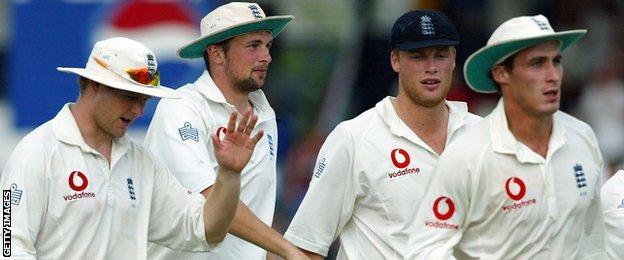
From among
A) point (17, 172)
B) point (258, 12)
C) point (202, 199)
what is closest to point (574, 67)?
point (258, 12)

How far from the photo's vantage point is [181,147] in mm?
9875

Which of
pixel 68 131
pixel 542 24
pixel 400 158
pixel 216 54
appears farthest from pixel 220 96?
pixel 542 24

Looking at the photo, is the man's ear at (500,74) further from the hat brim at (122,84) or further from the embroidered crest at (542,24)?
the hat brim at (122,84)

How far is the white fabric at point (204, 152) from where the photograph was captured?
9.87 metres

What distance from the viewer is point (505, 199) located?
830 cm

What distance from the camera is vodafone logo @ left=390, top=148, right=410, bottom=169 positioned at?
9492mm

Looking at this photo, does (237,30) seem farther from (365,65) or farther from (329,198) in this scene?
(365,65)

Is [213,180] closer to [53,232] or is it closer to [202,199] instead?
[202,199]

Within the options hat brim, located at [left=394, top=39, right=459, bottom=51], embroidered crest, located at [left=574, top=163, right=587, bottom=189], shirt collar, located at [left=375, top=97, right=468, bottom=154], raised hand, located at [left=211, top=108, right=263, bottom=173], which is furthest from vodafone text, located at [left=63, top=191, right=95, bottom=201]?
embroidered crest, located at [left=574, top=163, right=587, bottom=189]

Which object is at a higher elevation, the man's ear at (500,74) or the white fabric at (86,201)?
the man's ear at (500,74)

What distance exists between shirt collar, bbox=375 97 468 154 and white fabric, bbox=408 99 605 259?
1054 millimetres

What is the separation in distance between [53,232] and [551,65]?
2.44 metres

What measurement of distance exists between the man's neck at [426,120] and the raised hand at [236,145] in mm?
1066

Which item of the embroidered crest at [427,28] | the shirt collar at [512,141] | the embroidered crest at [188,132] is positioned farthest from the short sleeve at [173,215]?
the shirt collar at [512,141]
